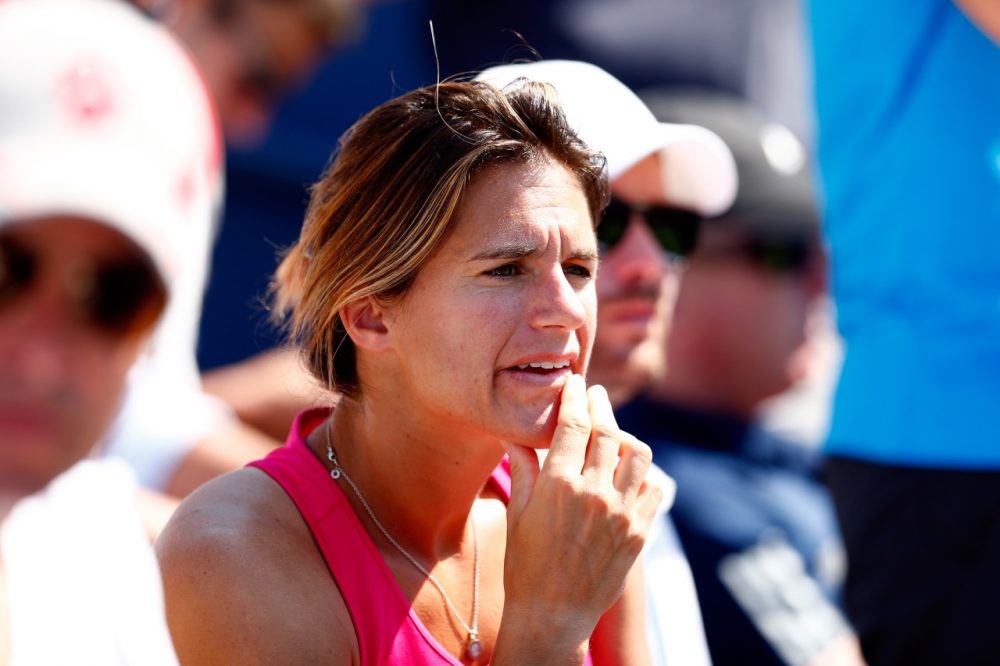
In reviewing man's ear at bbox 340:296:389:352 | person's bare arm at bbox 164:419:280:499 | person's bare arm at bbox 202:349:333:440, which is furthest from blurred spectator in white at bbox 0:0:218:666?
person's bare arm at bbox 202:349:333:440

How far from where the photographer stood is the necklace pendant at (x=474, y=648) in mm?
1936

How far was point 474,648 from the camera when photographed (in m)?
1.94

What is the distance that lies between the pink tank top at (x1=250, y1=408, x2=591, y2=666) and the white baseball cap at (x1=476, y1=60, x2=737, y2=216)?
0.67 metres

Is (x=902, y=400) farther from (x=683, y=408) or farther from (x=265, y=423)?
(x=265, y=423)

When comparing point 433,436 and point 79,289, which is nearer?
point 79,289

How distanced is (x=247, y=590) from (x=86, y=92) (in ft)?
2.35

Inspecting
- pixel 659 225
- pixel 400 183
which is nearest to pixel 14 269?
pixel 400 183

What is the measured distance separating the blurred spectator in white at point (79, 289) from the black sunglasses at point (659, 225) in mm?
928

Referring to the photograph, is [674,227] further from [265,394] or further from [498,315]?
[265,394]

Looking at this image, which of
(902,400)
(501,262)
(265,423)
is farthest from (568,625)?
(265,423)

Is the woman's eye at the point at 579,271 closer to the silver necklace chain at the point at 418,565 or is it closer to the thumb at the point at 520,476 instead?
the thumb at the point at 520,476

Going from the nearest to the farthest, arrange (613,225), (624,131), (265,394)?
1. (624,131)
2. (613,225)
3. (265,394)

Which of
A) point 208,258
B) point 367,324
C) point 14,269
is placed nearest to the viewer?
point 14,269

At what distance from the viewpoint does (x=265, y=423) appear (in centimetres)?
348
